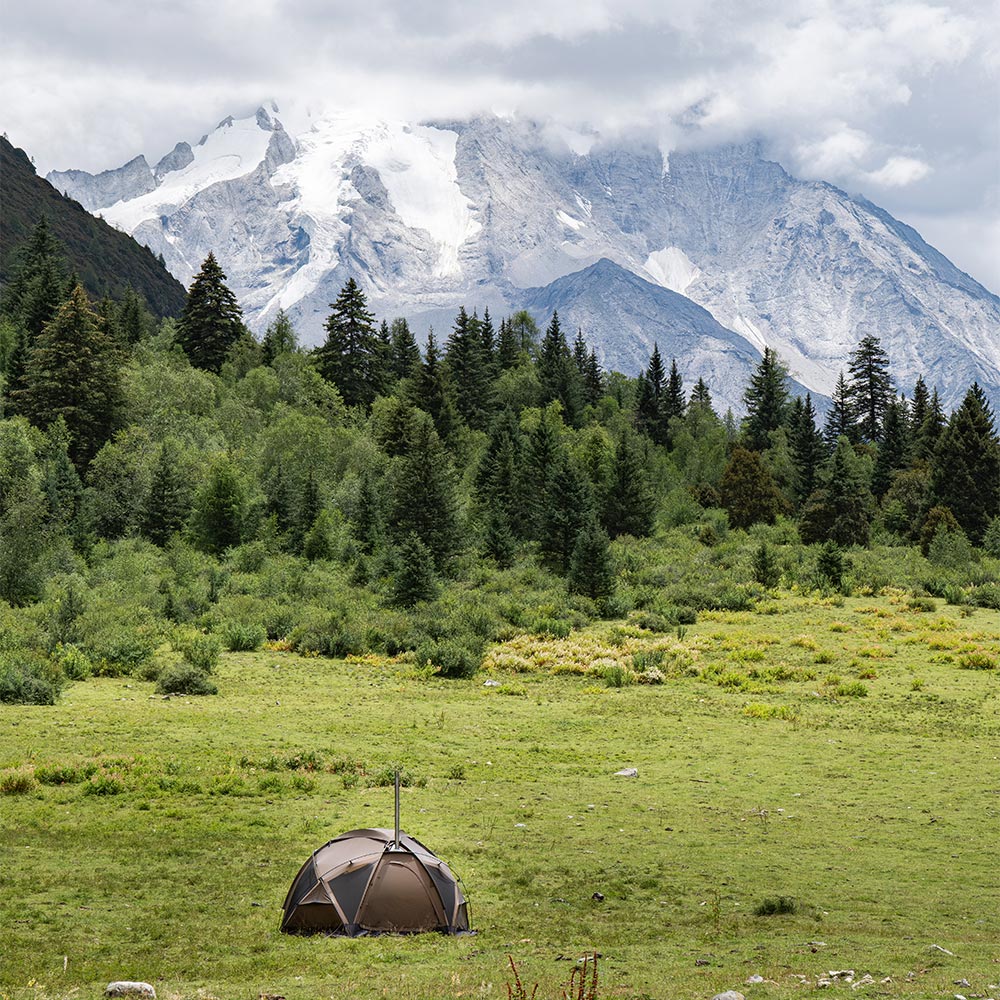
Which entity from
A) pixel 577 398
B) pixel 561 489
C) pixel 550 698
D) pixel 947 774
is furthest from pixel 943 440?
pixel 947 774

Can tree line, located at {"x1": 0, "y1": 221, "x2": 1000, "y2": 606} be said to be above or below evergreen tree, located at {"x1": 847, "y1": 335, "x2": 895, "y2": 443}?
below

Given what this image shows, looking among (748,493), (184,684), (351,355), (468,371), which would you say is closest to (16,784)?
(184,684)

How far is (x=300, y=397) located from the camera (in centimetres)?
8656

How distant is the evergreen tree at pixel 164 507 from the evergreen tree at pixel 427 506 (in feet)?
42.3

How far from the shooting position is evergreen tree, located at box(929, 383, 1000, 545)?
74.3 metres

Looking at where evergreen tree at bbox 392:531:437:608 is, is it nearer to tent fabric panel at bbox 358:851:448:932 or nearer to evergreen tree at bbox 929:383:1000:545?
tent fabric panel at bbox 358:851:448:932

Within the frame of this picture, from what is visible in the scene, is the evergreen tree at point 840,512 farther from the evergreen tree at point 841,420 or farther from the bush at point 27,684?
the bush at point 27,684

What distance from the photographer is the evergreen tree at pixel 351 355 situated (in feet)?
321

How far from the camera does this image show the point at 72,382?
71.7 m

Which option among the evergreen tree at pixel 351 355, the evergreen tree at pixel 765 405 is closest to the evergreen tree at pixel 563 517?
the evergreen tree at pixel 351 355

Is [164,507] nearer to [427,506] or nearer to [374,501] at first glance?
[374,501]

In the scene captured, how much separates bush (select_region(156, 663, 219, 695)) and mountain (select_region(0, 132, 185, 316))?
381ft

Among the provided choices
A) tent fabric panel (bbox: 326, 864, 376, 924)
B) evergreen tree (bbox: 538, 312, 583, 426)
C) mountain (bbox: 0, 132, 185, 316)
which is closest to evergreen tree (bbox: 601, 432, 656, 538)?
evergreen tree (bbox: 538, 312, 583, 426)

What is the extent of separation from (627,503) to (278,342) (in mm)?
42300
